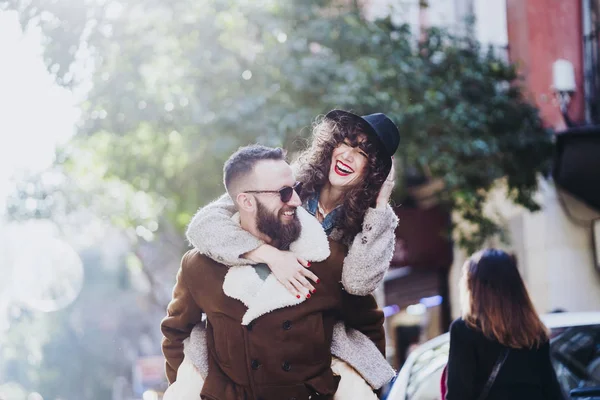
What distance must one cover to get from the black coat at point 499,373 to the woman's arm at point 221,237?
6.32 ft

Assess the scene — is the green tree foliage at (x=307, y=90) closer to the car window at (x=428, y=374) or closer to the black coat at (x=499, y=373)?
the car window at (x=428, y=374)

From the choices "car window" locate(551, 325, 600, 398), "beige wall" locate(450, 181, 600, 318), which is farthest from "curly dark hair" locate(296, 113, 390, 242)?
"beige wall" locate(450, 181, 600, 318)

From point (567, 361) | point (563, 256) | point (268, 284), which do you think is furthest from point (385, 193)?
point (563, 256)

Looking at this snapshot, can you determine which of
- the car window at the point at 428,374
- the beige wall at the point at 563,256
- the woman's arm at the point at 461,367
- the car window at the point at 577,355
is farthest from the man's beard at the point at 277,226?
the beige wall at the point at 563,256

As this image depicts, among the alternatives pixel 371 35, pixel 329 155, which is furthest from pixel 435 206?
pixel 329 155

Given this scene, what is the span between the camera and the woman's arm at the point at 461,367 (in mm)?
4918

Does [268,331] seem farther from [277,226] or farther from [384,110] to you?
[384,110]

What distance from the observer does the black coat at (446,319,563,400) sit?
4.91m

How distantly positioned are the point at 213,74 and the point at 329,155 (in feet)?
29.3

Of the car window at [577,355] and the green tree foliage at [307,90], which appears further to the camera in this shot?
the green tree foliage at [307,90]

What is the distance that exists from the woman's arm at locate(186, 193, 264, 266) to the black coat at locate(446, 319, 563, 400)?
193 centimetres

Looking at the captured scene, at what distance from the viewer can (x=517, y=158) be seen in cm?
1297

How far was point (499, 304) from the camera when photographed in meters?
5.01

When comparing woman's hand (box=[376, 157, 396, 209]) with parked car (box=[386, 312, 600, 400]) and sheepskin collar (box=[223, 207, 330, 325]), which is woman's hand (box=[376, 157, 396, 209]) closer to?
sheepskin collar (box=[223, 207, 330, 325])
